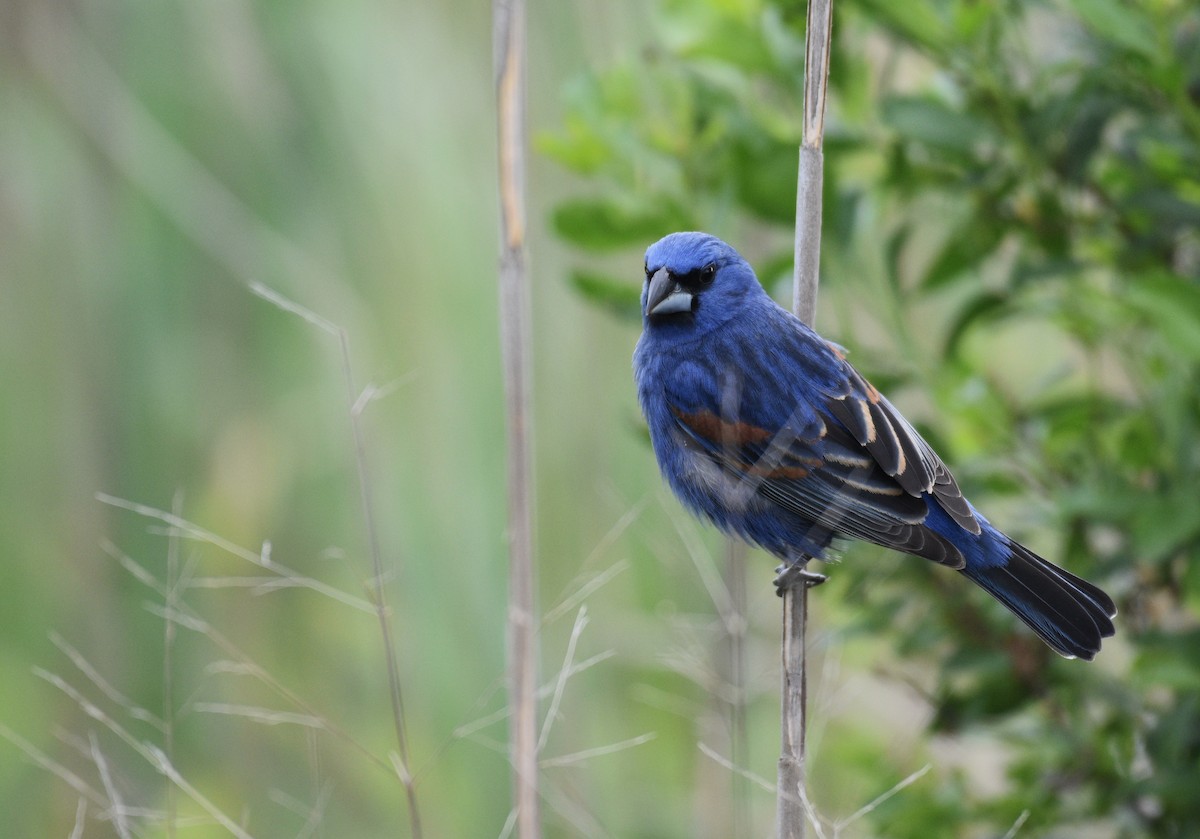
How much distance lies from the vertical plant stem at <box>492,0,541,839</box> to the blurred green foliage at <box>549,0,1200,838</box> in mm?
419

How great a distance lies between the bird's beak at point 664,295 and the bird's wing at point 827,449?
13 cm

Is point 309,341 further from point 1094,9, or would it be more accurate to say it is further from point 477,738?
point 1094,9

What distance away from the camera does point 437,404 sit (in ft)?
9.21

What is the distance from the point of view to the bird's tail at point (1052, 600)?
76.4 inches

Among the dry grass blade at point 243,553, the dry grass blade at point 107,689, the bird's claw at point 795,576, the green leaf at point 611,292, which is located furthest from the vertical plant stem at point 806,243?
the dry grass blade at point 107,689

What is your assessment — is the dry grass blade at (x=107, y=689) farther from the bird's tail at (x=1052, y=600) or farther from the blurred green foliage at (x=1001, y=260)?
the bird's tail at (x=1052, y=600)

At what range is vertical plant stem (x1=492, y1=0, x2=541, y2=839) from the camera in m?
1.80

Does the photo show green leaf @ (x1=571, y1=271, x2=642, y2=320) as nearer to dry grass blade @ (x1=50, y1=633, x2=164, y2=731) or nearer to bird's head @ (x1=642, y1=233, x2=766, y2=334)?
bird's head @ (x1=642, y1=233, x2=766, y2=334)

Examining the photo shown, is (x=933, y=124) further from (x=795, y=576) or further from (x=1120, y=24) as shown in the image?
(x=795, y=576)

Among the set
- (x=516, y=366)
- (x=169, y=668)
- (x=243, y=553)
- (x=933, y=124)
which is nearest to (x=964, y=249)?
(x=933, y=124)

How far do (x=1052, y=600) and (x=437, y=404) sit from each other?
1.41 meters

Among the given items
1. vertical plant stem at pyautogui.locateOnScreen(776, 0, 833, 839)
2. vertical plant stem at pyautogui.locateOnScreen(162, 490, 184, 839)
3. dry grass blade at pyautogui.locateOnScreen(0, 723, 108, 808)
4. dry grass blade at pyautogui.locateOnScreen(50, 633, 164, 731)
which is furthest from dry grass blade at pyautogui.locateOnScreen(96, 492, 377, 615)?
vertical plant stem at pyautogui.locateOnScreen(776, 0, 833, 839)

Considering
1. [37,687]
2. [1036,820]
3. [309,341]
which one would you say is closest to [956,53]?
[1036,820]

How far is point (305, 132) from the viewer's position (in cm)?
280
